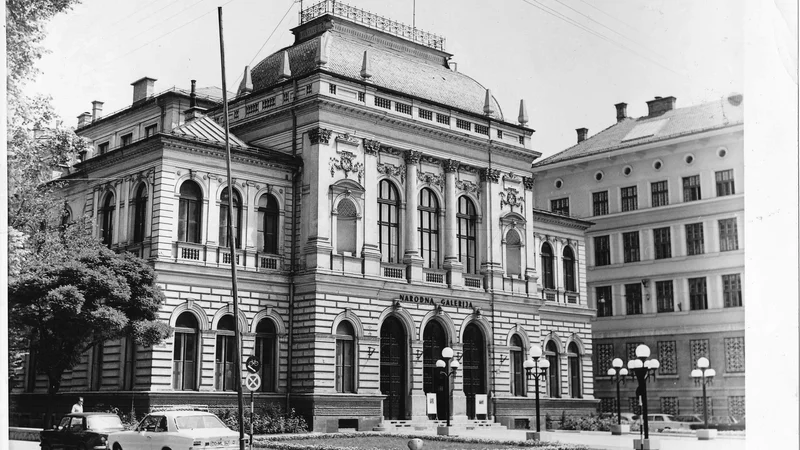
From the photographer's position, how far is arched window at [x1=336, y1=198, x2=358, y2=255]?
3158cm

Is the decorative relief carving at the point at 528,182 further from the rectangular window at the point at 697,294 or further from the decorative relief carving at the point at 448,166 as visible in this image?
the rectangular window at the point at 697,294

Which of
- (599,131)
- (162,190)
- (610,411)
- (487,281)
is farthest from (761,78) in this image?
(610,411)

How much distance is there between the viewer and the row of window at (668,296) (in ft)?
43.5

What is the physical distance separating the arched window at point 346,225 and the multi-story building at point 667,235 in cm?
644

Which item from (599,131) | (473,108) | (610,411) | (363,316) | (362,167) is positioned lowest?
(610,411)

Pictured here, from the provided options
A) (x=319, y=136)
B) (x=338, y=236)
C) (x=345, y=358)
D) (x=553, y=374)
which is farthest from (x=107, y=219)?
(x=553, y=374)

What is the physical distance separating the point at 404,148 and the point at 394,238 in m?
3.11

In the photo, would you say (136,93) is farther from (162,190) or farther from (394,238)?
(394,238)

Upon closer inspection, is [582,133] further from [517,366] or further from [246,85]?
[517,366]

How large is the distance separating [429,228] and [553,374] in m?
8.31

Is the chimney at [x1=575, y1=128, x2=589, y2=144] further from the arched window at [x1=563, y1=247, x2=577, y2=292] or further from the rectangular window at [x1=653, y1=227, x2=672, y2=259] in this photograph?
the arched window at [x1=563, y1=247, x2=577, y2=292]

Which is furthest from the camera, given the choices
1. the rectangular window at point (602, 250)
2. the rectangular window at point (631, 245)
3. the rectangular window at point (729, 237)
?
the rectangular window at point (602, 250)

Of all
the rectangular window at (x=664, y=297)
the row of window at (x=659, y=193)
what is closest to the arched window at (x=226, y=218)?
the row of window at (x=659, y=193)

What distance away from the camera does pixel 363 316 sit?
103 feet
